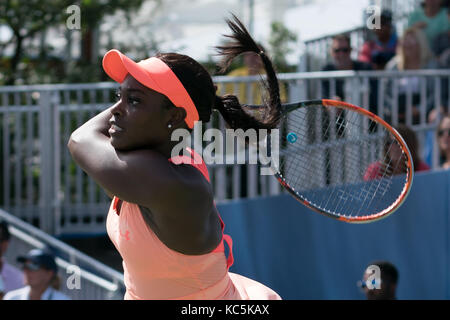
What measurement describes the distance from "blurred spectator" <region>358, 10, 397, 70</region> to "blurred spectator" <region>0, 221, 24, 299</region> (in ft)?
11.6

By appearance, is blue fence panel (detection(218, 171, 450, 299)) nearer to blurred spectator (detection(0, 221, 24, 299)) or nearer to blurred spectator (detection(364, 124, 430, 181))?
A: blurred spectator (detection(364, 124, 430, 181))

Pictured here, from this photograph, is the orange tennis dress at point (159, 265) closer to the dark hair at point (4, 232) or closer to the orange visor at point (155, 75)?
the orange visor at point (155, 75)

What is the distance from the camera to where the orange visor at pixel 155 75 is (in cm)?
233

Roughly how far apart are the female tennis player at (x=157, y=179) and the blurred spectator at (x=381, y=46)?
503 centimetres

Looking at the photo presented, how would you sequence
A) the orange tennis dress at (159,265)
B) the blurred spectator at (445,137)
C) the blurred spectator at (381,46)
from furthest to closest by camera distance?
1. the blurred spectator at (381,46)
2. the blurred spectator at (445,137)
3. the orange tennis dress at (159,265)

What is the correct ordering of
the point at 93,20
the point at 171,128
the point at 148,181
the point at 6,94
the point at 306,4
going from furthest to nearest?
the point at 306,4 < the point at 93,20 < the point at 6,94 < the point at 171,128 < the point at 148,181

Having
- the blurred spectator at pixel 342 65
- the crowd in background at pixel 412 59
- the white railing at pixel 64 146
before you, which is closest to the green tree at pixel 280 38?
the crowd in background at pixel 412 59

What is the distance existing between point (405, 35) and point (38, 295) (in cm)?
415

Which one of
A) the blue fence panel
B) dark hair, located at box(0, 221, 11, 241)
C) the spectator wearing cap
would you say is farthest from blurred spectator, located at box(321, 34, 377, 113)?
dark hair, located at box(0, 221, 11, 241)

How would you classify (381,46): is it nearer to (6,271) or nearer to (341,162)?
(341,162)

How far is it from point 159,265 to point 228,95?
69cm

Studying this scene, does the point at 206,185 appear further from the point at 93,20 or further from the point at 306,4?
the point at 306,4
